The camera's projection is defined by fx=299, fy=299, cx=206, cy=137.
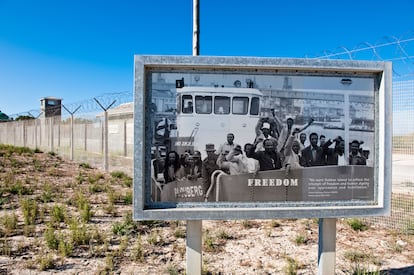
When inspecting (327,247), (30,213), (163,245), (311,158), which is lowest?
(163,245)

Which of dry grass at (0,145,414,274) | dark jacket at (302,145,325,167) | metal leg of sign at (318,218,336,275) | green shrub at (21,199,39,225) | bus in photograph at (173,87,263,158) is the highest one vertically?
bus in photograph at (173,87,263,158)

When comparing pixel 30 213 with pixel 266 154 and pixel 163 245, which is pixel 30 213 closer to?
pixel 163 245

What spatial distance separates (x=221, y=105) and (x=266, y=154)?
543 mm

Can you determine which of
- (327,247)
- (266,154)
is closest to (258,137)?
(266,154)

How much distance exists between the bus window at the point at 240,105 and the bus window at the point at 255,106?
43mm

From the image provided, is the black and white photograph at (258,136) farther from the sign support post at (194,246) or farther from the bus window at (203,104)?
the sign support post at (194,246)

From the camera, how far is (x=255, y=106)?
7.93ft

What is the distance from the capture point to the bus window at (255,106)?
2.41m

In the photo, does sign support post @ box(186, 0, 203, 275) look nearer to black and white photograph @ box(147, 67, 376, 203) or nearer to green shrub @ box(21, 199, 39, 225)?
black and white photograph @ box(147, 67, 376, 203)

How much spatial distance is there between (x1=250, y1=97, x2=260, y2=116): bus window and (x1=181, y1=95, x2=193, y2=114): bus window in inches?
19.2

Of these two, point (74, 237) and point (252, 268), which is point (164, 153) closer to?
point (252, 268)

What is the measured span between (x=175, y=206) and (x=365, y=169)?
5.43 feet

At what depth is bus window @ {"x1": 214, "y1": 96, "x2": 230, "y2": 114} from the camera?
239 centimetres

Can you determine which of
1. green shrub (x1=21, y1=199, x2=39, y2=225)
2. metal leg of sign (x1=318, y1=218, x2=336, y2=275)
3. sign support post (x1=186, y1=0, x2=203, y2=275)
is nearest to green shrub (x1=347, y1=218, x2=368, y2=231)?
metal leg of sign (x1=318, y1=218, x2=336, y2=275)
